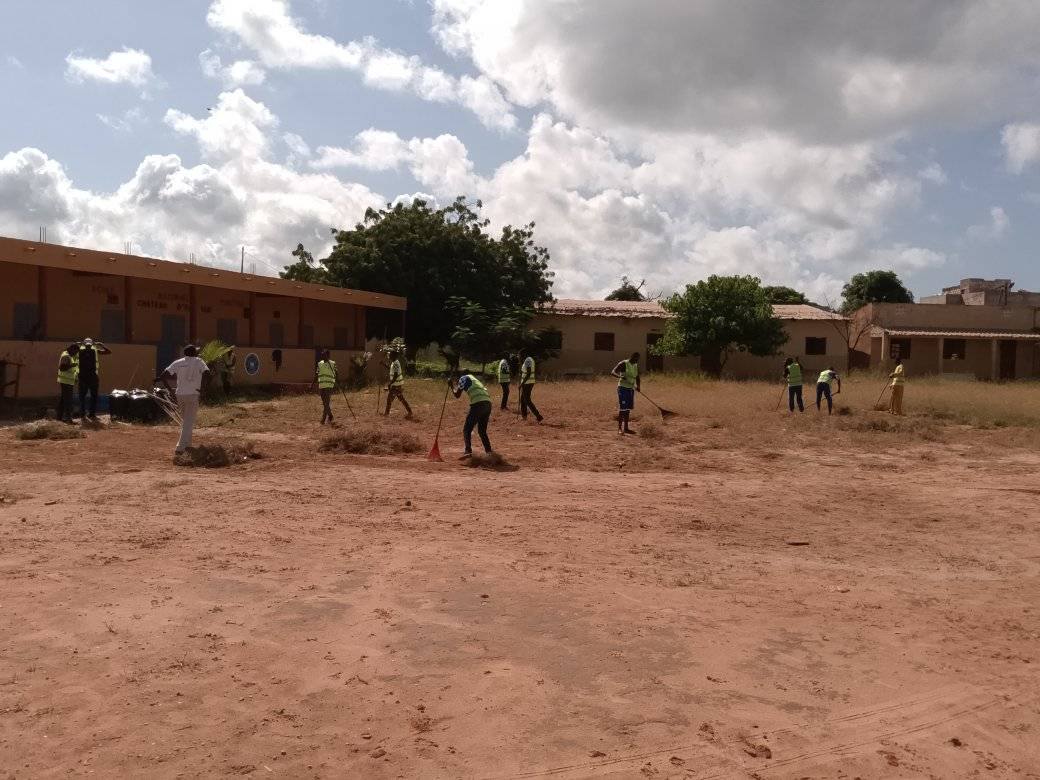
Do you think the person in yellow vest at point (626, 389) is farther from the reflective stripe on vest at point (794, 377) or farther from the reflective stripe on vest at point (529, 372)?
the reflective stripe on vest at point (794, 377)

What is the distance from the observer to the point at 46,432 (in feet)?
42.4

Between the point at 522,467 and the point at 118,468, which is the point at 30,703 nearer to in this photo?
the point at 118,468

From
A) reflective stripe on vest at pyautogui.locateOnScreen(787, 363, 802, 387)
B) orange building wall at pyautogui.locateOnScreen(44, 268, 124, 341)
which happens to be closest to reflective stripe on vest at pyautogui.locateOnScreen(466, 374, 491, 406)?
reflective stripe on vest at pyautogui.locateOnScreen(787, 363, 802, 387)

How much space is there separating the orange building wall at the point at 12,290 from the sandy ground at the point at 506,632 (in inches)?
477

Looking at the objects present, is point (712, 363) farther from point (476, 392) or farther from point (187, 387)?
point (187, 387)

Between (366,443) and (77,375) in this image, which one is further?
(77,375)

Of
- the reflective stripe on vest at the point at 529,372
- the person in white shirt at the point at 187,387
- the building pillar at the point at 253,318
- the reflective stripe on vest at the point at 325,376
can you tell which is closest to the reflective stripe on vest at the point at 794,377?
the reflective stripe on vest at the point at 529,372

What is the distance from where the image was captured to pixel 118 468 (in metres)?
10.2

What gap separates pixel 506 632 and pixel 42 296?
61.5 ft

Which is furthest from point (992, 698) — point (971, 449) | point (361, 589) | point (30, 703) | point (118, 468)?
point (971, 449)

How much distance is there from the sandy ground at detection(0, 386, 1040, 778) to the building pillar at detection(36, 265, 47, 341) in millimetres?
12185

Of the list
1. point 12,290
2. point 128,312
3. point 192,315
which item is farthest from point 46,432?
point 192,315

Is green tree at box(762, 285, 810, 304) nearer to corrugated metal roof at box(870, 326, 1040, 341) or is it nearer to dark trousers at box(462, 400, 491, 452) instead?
corrugated metal roof at box(870, 326, 1040, 341)

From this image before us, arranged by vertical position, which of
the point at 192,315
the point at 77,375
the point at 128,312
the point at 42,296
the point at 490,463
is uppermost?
the point at 42,296
